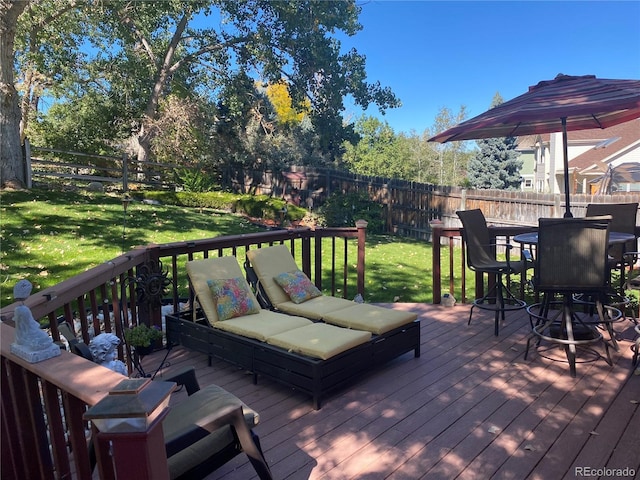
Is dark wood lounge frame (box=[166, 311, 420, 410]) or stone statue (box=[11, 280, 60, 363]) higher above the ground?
stone statue (box=[11, 280, 60, 363])

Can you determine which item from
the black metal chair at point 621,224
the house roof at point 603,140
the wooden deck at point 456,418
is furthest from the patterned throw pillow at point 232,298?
the house roof at point 603,140

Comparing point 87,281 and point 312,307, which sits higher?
point 87,281

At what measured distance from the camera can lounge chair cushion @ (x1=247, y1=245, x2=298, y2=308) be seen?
4227 mm

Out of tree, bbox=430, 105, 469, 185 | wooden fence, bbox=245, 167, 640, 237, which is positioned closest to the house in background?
tree, bbox=430, 105, 469, 185

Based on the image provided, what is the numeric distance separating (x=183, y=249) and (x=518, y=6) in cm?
1402

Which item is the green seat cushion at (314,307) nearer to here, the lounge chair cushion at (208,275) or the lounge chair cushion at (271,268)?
the lounge chair cushion at (271,268)

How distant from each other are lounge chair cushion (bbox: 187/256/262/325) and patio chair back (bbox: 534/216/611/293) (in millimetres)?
2433

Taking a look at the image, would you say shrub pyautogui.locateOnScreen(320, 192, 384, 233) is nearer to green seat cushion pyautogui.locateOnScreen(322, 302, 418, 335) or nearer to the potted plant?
green seat cushion pyautogui.locateOnScreen(322, 302, 418, 335)

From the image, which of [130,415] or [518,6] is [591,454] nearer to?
[130,415]

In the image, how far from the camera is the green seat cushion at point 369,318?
3522 mm

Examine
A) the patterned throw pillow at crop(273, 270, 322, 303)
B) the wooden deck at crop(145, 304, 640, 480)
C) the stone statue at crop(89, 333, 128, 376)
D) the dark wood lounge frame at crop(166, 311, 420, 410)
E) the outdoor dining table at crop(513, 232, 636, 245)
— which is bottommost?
the wooden deck at crop(145, 304, 640, 480)

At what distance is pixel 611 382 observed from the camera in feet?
10.6

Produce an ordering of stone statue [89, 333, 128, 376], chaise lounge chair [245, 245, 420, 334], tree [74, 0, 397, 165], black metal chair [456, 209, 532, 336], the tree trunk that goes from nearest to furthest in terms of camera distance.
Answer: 1. stone statue [89, 333, 128, 376]
2. chaise lounge chair [245, 245, 420, 334]
3. black metal chair [456, 209, 532, 336]
4. the tree trunk
5. tree [74, 0, 397, 165]

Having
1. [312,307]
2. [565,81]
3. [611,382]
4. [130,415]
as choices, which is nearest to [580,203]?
[565,81]
